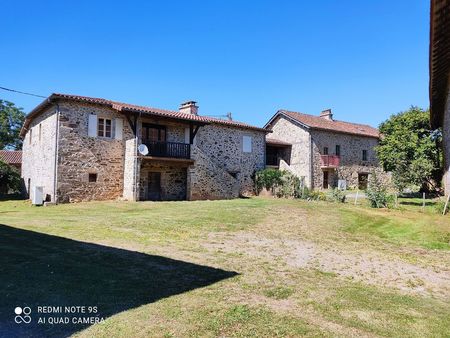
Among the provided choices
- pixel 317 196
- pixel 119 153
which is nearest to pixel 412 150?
pixel 317 196

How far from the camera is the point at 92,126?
62.0ft

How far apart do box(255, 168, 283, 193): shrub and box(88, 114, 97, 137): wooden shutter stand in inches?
460

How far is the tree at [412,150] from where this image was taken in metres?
21.8

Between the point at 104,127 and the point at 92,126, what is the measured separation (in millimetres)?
666

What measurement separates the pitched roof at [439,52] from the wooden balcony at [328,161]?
14224mm

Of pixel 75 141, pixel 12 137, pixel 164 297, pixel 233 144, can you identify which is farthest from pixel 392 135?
pixel 12 137

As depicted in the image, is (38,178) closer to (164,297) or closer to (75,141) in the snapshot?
(75,141)

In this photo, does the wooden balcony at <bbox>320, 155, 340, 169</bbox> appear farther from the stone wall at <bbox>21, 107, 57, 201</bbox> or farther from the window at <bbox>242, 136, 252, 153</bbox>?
the stone wall at <bbox>21, 107, 57, 201</bbox>

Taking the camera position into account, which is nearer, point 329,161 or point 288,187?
point 288,187

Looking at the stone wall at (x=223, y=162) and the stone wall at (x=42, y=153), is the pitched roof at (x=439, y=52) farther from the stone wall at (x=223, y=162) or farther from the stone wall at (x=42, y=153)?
the stone wall at (x=42, y=153)

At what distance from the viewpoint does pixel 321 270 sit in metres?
6.27

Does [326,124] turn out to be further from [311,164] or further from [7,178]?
[7,178]

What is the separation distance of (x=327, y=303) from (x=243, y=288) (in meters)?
1.13

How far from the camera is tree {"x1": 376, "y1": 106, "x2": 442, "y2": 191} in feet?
71.6
